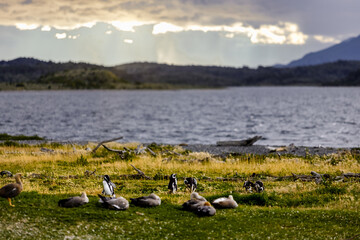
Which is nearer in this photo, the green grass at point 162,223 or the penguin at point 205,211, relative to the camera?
the green grass at point 162,223

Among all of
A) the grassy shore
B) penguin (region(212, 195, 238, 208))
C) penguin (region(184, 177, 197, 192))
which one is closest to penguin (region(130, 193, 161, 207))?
the grassy shore

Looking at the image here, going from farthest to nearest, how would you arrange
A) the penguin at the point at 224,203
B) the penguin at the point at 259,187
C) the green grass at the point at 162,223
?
1. the penguin at the point at 259,187
2. the penguin at the point at 224,203
3. the green grass at the point at 162,223

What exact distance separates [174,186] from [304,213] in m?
6.37

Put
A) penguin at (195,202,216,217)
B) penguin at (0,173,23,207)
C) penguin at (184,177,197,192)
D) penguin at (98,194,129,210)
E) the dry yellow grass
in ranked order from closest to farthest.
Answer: penguin at (195,202,216,217)
penguin at (98,194,129,210)
penguin at (0,173,23,207)
penguin at (184,177,197,192)
the dry yellow grass

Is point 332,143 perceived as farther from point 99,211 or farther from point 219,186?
point 99,211

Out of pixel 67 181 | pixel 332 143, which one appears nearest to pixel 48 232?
pixel 67 181

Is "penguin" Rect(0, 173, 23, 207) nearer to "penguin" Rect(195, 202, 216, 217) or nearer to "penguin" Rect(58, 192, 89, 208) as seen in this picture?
"penguin" Rect(58, 192, 89, 208)

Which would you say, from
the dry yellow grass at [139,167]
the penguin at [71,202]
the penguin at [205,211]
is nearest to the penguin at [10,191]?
the penguin at [71,202]

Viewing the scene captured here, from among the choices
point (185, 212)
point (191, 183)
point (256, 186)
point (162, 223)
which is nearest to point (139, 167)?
point (191, 183)

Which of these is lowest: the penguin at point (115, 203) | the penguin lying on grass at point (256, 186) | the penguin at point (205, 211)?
the penguin lying on grass at point (256, 186)

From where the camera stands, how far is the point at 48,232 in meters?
11.8

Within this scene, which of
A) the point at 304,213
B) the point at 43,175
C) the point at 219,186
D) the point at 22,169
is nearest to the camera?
the point at 304,213

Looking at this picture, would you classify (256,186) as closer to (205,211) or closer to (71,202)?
(205,211)

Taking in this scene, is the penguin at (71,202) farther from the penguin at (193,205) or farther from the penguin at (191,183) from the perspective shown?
the penguin at (191,183)
